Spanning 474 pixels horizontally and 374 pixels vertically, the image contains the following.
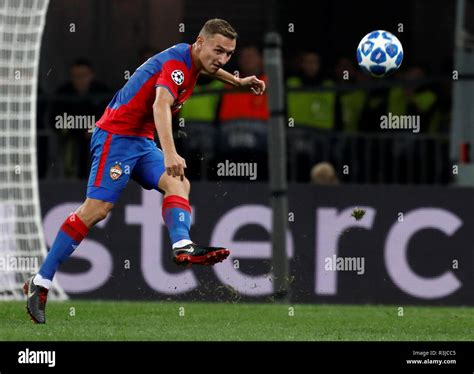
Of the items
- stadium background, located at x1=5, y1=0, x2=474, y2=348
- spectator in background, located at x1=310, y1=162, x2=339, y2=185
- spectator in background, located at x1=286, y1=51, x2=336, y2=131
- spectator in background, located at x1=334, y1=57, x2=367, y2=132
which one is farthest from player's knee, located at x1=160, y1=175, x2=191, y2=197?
spectator in background, located at x1=334, y1=57, x2=367, y2=132

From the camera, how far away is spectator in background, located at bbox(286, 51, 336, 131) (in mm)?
14711

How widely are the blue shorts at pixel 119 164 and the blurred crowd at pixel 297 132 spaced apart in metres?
3.64

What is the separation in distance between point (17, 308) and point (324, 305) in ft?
9.53

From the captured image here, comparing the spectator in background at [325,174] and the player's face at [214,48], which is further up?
the player's face at [214,48]

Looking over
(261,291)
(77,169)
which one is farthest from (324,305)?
(77,169)

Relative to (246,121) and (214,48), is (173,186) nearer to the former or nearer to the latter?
(214,48)

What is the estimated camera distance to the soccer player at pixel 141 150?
10.1m

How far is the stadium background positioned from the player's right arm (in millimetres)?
3467

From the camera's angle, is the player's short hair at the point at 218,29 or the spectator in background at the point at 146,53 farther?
the spectator in background at the point at 146,53

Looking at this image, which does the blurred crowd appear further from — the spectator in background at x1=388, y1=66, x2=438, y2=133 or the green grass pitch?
the green grass pitch

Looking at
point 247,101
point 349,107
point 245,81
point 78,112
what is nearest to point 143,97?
point 245,81

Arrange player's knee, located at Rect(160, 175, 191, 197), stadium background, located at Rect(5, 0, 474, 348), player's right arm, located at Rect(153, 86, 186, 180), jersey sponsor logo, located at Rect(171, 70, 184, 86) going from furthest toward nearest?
stadium background, located at Rect(5, 0, 474, 348) < player's knee, located at Rect(160, 175, 191, 197) < jersey sponsor logo, located at Rect(171, 70, 184, 86) < player's right arm, located at Rect(153, 86, 186, 180)

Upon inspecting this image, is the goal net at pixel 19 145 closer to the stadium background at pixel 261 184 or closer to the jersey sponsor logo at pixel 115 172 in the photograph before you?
the stadium background at pixel 261 184

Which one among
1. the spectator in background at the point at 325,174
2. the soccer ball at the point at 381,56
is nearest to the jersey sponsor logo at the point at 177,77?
the soccer ball at the point at 381,56
